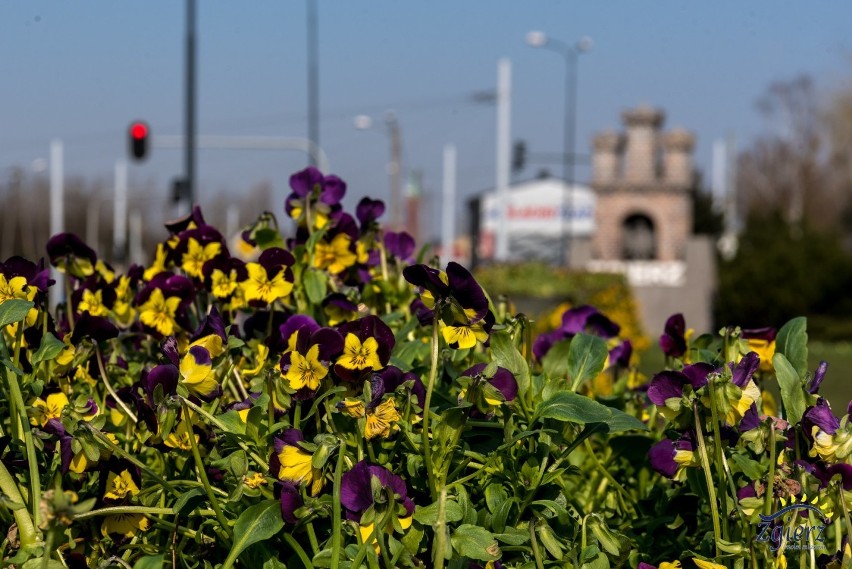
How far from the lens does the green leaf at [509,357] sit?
1.84 m

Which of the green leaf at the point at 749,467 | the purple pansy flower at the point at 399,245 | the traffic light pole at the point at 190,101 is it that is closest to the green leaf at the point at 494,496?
the green leaf at the point at 749,467

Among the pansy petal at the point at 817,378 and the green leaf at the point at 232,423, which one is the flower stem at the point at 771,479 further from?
the green leaf at the point at 232,423

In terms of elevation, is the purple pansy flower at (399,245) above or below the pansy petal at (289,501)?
above

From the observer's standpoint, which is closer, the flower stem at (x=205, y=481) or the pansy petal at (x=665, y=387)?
the flower stem at (x=205, y=481)

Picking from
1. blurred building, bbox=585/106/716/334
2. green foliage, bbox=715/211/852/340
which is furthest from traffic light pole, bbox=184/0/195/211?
blurred building, bbox=585/106/716/334

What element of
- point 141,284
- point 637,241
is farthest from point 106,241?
point 141,284

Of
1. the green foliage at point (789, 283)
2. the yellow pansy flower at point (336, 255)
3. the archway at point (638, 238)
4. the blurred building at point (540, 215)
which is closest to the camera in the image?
the yellow pansy flower at point (336, 255)

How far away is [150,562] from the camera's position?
171cm

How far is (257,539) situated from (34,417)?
0.55 meters

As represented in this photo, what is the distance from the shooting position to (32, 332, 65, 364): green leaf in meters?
1.99

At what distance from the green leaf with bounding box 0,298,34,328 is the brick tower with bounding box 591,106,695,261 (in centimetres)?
4564

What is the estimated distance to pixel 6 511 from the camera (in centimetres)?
182

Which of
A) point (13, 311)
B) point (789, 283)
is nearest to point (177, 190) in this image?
point (789, 283)

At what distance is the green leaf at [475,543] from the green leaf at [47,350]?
0.71m
